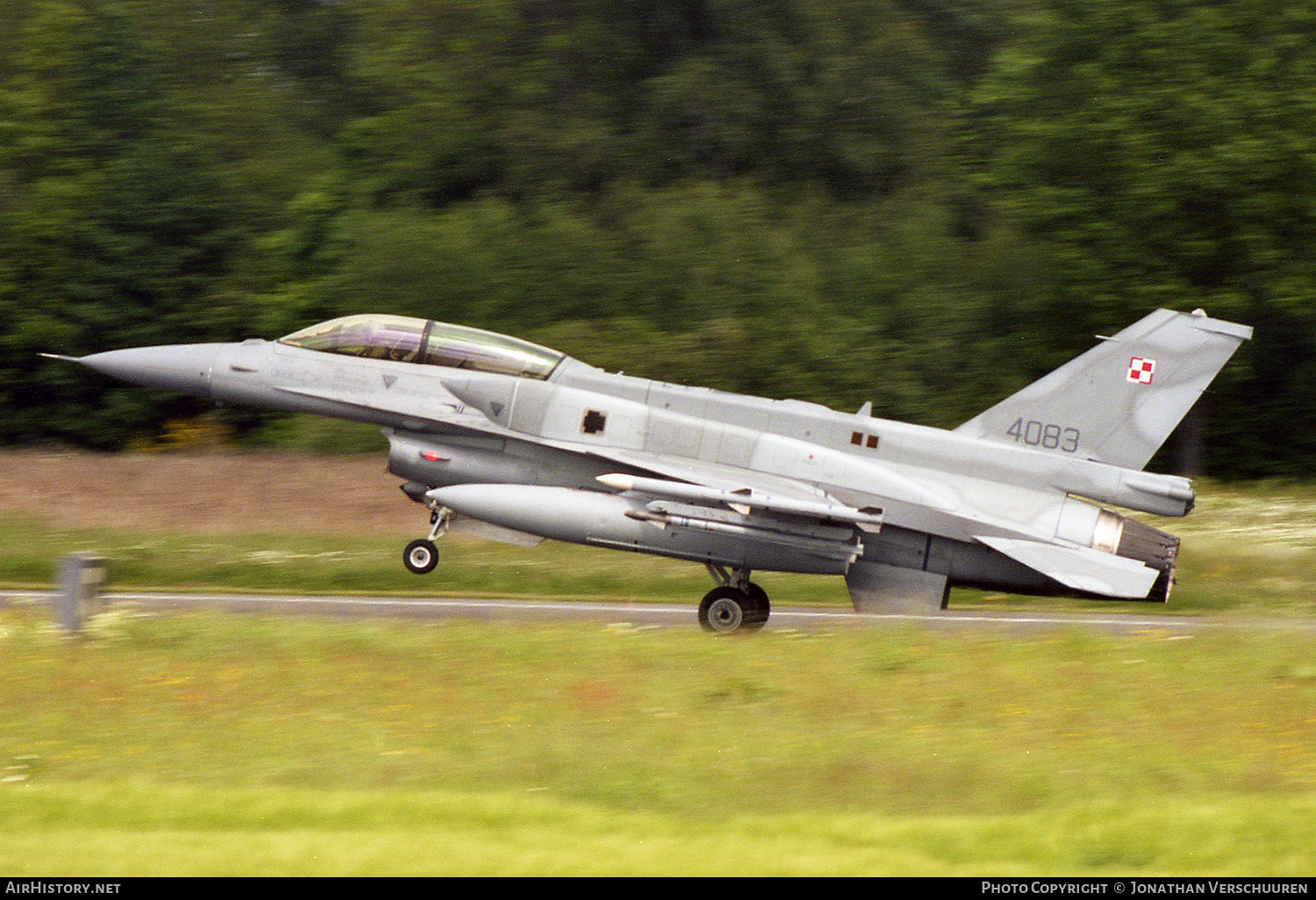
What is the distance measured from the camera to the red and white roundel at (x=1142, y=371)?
15.3 metres

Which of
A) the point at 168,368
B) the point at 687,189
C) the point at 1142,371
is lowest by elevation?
the point at 168,368

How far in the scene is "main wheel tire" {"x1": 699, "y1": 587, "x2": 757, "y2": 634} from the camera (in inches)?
600

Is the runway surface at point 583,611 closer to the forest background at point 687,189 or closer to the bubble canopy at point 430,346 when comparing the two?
the bubble canopy at point 430,346

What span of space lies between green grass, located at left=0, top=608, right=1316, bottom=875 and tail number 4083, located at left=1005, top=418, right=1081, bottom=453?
2.62 m

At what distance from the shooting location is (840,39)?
42906mm

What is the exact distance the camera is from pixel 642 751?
9.53 metres

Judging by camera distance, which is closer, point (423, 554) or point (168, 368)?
point (423, 554)

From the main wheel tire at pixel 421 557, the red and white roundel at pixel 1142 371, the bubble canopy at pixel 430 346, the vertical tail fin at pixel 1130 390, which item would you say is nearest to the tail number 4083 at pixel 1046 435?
the vertical tail fin at pixel 1130 390

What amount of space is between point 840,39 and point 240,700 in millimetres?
36065

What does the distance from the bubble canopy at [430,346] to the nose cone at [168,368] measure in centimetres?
94

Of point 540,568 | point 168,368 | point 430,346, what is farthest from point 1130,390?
point 168,368

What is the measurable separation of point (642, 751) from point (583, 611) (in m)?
7.95

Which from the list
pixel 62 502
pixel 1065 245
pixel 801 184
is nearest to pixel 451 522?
pixel 62 502

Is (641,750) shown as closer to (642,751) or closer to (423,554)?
(642,751)
